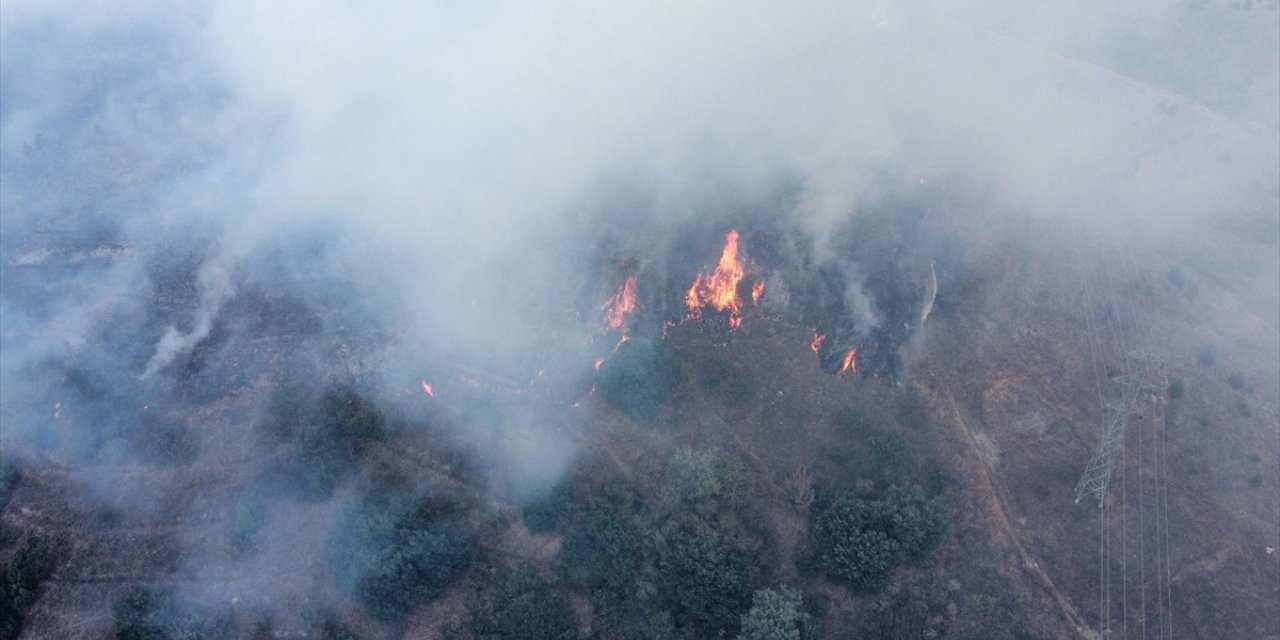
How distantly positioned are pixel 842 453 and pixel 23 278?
154 ft

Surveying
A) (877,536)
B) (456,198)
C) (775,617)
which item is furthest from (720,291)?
(456,198)

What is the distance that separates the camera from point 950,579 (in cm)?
3606

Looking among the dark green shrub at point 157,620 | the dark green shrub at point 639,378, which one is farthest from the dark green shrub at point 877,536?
the dark green shrub at point 157,620

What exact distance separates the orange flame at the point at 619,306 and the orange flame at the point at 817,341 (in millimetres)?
10639

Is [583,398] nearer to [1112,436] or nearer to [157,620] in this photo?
[157,620]

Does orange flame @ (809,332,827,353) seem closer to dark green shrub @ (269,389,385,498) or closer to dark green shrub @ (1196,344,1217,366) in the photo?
dark green shrub @ (1196,344,1217,366)

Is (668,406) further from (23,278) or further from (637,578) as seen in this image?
(23,278)

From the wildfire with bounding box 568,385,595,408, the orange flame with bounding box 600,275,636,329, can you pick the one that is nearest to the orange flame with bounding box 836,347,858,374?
the orange flame with bounding box 600,275,636,329

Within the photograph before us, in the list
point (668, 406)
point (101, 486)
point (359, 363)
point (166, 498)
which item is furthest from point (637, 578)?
point (101, 486)

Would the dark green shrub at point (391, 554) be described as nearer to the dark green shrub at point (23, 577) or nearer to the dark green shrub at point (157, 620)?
the dark green shrub at point (157, 620)

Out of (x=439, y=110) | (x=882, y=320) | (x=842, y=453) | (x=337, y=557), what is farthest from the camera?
(x=439, y=110)

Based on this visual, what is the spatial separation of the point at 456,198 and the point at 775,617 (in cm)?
3236

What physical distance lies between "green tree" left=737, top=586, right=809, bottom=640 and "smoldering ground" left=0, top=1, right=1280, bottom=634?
1280 cm

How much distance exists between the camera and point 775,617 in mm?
33375
